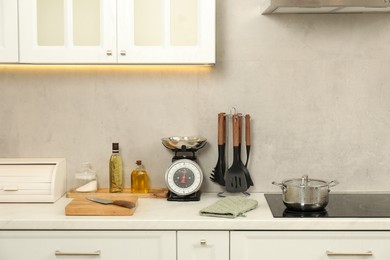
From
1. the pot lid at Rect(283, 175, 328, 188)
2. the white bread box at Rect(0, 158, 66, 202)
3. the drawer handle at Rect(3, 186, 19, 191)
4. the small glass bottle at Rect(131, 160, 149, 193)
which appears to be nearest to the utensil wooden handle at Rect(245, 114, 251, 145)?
the pot lid at Rect(283, 175, 328, 188)

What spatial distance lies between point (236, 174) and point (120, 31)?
36.5 inches

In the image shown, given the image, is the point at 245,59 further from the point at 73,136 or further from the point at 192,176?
the point at 73,136

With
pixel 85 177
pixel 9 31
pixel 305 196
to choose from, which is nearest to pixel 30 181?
pixel 85 177

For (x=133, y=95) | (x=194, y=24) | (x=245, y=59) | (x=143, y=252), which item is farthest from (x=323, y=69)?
(x=143, y=252)

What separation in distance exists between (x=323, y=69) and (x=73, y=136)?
1.36 metres

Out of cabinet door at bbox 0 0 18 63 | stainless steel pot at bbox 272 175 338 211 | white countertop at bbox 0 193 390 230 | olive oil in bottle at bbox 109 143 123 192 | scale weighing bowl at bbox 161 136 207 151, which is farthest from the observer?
olive oil in bottle at bbox 109 143 123 192

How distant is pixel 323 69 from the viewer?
3156 millimetres

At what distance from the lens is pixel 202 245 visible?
262 cm

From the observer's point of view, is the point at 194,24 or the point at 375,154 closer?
the point at 194,24

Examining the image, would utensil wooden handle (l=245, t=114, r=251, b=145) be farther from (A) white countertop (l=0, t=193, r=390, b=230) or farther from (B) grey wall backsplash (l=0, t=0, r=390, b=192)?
(A) white countertop (l=0, t=193, r=390, b=230)

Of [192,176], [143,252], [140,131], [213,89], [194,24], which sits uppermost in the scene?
[194,24]

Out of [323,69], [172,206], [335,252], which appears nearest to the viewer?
[335,252]

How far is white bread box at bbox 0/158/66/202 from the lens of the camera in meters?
2.95

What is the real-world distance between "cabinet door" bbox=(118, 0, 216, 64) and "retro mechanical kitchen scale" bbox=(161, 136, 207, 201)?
404 millimetres
